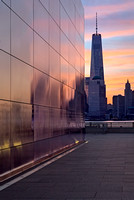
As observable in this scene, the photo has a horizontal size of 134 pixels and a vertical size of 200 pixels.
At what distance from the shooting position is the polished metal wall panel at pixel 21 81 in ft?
40.2

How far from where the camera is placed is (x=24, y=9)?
13492 mm

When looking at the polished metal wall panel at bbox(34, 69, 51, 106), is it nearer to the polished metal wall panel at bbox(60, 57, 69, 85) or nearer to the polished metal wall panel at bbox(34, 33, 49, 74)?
the polished metal wall panel at bbox(34, 33, 49, 74)

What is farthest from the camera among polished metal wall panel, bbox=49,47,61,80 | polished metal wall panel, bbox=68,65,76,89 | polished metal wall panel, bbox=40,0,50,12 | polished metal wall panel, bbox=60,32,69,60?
polished metal wall panel, bbox=68,65,76,89

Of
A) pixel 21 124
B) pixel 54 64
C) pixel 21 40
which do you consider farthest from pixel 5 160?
pixel 54 64

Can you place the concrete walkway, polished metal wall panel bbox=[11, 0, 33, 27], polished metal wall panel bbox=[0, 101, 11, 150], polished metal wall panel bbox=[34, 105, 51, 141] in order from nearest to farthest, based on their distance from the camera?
the concrete walkway → polished metal wall panel bbox=[0, 101, 11, 150] → polished metal wall panel bbox=[11, 0, 33, 27] → polished metal wall panel bbox=[34, 105, 51, 141]

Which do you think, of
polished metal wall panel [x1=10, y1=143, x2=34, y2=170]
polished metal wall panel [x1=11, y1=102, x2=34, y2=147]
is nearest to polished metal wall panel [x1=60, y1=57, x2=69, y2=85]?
polished metal wall panel [x1=11, y1=102, x2=34, y2=147]

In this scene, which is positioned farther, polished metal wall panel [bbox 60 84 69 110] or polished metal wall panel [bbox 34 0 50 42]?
polished metal wall panel [bbox 60 84 69 110]

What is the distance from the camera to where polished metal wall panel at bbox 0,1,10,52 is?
1111 centimetres

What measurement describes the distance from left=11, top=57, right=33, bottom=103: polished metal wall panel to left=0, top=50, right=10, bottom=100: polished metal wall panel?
39 centimetres

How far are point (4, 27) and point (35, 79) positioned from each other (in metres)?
3.99

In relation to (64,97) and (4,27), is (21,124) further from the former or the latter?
(64,97)

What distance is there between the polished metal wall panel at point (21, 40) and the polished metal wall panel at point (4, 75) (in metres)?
0.69

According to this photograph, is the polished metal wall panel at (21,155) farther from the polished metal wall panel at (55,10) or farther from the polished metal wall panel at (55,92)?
the polished metal wall panel at (55,10)

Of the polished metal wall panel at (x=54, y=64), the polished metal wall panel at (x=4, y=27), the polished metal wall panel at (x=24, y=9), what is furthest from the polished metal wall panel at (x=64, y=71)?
the polished metal wall panel at (x=4, y=27)
